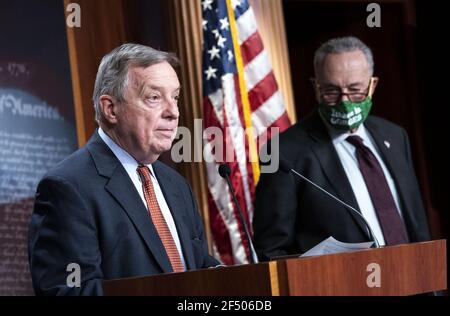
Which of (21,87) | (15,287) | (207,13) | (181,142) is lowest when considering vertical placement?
(15,287)

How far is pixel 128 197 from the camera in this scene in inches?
120

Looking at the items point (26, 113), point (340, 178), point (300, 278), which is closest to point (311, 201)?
point (340, 178)

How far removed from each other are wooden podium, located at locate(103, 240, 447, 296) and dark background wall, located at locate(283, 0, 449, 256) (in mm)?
4820

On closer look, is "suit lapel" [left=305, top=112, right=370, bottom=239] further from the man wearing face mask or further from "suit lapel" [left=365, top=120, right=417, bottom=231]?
"suit lapel" [left=365, top=120, right=417, bottom=231]

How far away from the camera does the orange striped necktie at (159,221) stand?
309cm

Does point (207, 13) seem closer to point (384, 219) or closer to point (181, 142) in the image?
point (181, 142)

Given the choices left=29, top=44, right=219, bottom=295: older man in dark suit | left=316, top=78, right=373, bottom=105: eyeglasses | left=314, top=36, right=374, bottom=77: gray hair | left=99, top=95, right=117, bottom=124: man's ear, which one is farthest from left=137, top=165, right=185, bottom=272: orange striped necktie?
left=314, top=36, right=374, bottom=77: gray hair

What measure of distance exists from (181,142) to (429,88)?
2847mm

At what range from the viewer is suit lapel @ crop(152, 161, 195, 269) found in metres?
3.16

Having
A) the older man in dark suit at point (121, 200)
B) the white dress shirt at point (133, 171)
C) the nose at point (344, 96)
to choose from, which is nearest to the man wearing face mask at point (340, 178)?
the nose at point (344, 96)

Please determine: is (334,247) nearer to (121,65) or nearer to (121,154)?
(121,154)

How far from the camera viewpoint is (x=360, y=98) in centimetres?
432

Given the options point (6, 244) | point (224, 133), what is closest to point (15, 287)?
point (6, 244)

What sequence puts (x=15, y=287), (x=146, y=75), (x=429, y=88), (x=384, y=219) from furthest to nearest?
(x=429, y=88) → (x=15, y=287) → (x=384, y=219) → (x=146, y=75)
